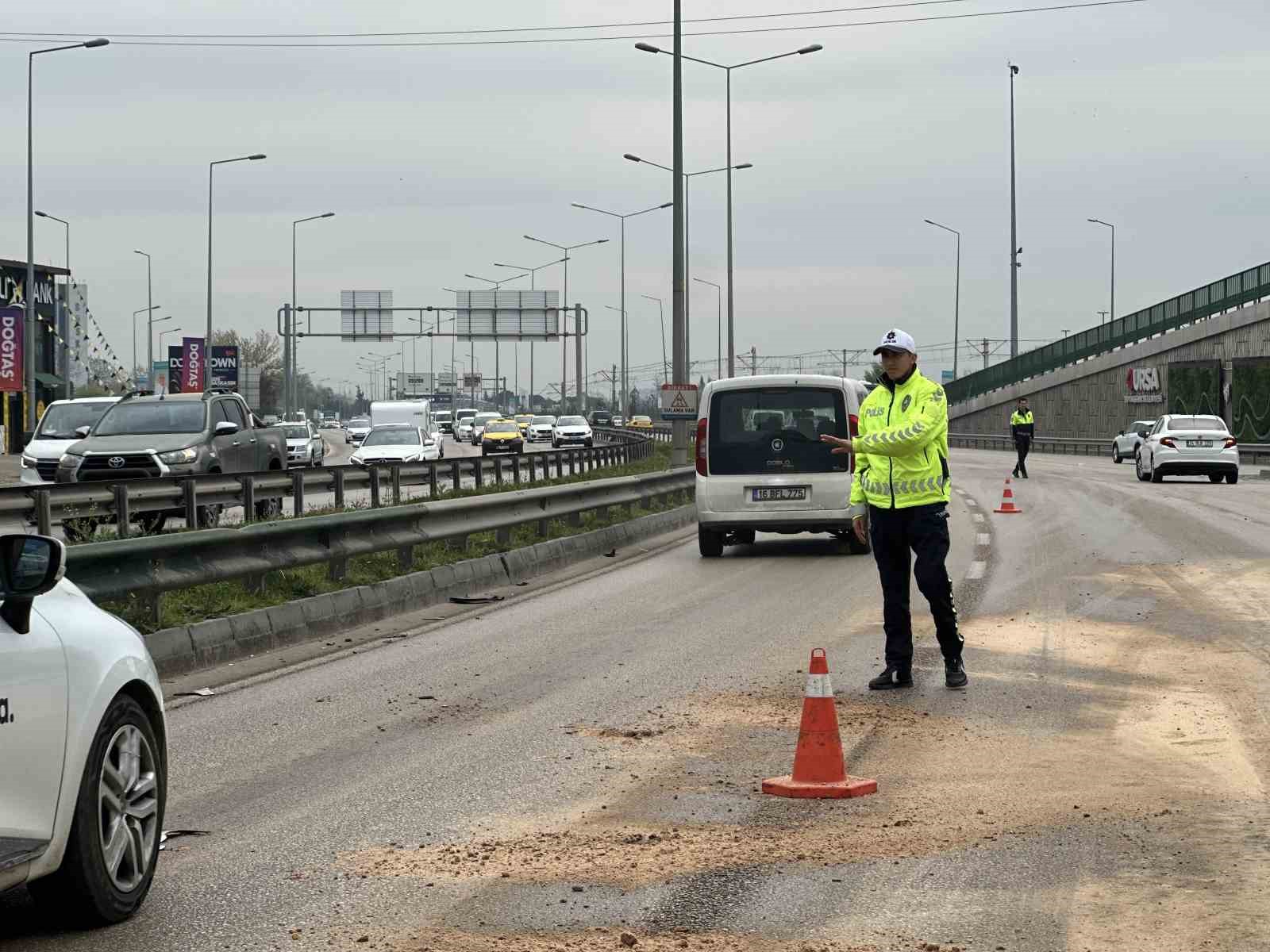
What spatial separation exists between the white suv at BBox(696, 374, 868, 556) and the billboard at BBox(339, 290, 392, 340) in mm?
63588

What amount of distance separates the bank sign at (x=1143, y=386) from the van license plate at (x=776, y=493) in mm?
50884

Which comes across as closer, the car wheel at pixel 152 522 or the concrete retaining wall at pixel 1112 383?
the car wheel at pixel 152 522

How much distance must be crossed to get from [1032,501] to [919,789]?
82.5ft

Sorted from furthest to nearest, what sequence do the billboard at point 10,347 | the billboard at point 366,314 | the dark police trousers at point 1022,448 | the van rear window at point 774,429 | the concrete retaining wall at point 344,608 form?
the billboard at point 366,314
the billboard at point 10,347
the dark police trousers at point 1022,448
the van rear window at point 774,429
the concrete retaining wall at point 344,608

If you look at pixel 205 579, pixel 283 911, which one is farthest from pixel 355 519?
pixel 283 911

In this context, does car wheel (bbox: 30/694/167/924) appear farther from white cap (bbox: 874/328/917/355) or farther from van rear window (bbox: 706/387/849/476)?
van rear window (bbox: 706/387/849/476)

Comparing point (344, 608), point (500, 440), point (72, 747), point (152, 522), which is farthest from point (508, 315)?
point (72, 747)

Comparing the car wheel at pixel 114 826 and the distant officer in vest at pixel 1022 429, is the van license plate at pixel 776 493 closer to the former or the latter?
the car wheel at pixel 114 826

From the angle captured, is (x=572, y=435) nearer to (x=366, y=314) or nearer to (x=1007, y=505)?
(x=366, y=314)

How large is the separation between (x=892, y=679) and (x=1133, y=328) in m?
64.0

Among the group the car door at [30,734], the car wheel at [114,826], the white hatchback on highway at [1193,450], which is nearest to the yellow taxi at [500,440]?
the white hatchback on highway at [1193,450]

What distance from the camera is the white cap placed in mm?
10461

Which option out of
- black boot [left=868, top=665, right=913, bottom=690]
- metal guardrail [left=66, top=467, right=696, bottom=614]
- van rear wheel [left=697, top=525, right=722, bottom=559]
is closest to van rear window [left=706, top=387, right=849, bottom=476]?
van rear wheel [left=697, top=525, right=722, bottom=559]

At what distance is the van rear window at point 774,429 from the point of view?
69.2 feet
